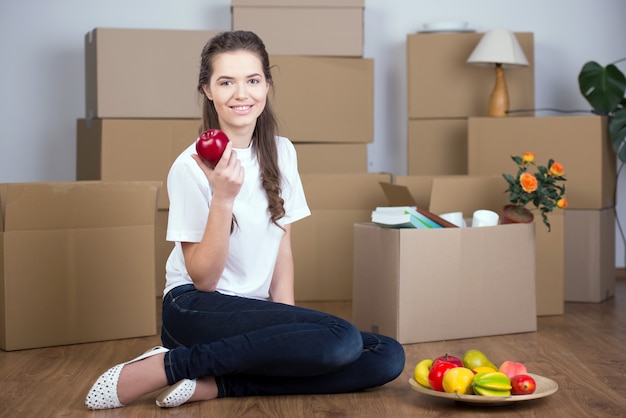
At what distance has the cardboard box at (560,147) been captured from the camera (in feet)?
10.4

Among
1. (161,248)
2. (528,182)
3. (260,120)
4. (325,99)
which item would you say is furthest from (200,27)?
(260,120)

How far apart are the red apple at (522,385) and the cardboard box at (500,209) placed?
3.69 feet

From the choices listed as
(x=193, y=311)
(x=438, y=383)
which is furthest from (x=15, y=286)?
(x=438, y=383)

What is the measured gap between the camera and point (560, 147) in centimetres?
319

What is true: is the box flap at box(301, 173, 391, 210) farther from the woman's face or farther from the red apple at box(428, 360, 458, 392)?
the red apple at box(428, 360, 458, 392)

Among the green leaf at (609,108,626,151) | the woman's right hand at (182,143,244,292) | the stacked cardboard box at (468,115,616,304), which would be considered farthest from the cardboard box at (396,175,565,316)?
the woman's right hand at (182,143,244,292)

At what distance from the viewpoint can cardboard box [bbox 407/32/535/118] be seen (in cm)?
356

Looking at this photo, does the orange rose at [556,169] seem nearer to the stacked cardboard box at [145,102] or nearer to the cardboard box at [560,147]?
the cardboard box at [560,147]

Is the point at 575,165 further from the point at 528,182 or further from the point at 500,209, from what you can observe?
the point at 528,182

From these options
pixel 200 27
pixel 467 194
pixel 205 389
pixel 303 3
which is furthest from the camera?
pixel 200 27

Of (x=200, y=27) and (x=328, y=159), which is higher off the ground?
(x=200, y=27)

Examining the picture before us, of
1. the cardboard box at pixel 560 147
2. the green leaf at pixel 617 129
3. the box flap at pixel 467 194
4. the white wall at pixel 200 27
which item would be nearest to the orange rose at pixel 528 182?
the box flap at pixel 467 194

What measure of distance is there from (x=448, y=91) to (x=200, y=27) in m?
1.09

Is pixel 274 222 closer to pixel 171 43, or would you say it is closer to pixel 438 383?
pixel 438 383
